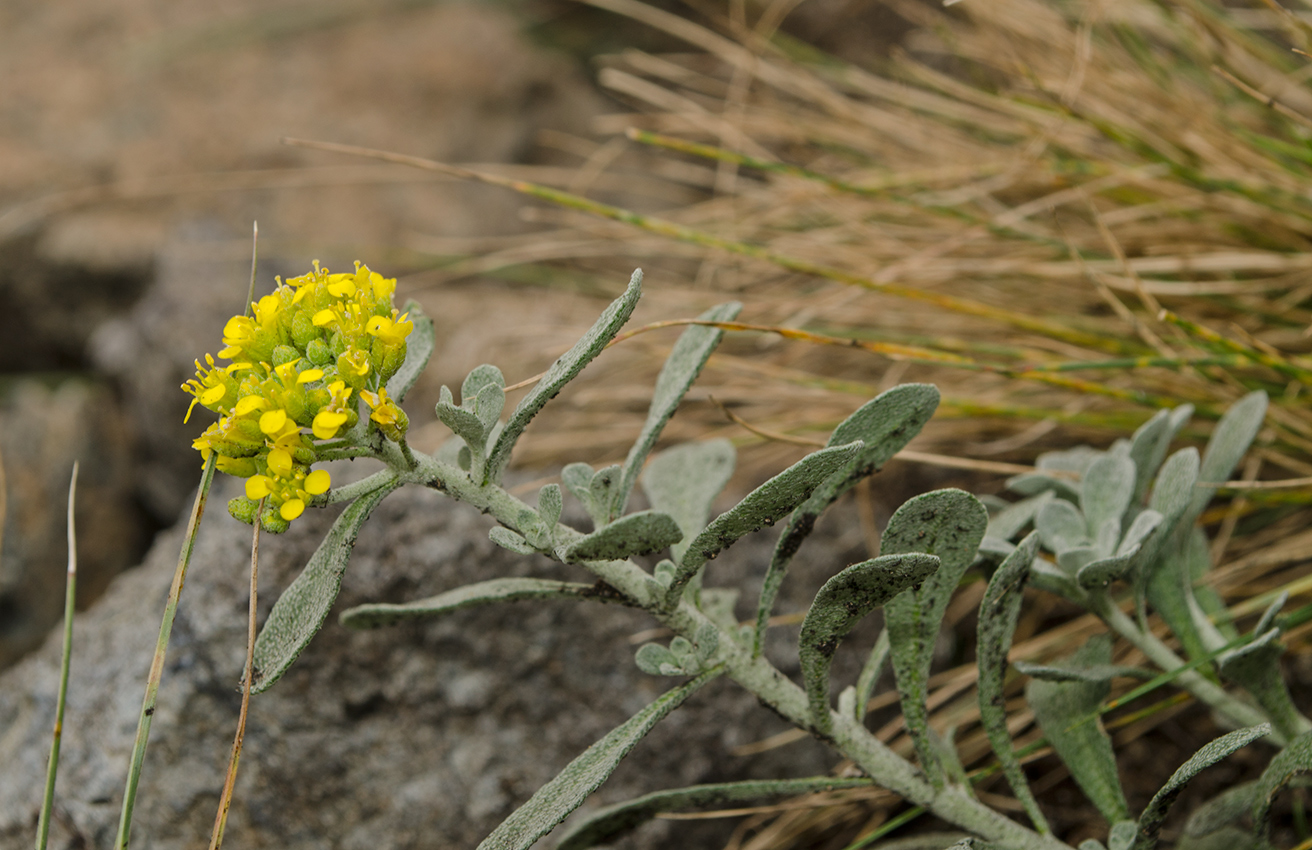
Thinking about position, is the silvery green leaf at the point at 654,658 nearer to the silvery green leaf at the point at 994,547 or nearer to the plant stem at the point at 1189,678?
the silvery green leaf at the point at 994,547

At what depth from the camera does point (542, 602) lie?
1265 millimetres

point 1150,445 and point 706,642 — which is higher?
point 1150,445

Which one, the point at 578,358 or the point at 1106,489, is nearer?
the point at 578,358

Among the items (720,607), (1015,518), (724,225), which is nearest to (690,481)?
(720,607)

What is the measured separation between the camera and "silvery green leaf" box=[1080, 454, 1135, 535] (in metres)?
0.94

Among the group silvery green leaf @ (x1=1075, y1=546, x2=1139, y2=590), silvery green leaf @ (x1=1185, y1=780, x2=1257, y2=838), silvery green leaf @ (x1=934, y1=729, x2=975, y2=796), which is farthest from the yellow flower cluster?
silvery green leaf @ (x1=1185, y1=780, x2=1257, y2=838)

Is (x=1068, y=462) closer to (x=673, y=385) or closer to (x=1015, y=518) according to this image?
(x=1015, y=518)

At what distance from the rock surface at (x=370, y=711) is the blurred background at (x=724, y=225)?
25cm

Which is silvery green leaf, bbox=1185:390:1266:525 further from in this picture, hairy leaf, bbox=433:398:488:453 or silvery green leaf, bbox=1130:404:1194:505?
hairy leaf, bbox=433:398:488:453

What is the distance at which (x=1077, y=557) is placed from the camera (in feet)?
3.04

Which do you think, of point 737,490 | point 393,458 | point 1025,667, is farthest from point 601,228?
point 1025,667

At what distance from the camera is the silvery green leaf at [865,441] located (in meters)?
0.87

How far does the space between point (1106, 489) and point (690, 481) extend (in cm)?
44

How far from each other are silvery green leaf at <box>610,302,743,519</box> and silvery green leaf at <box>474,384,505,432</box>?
0.13 metres
